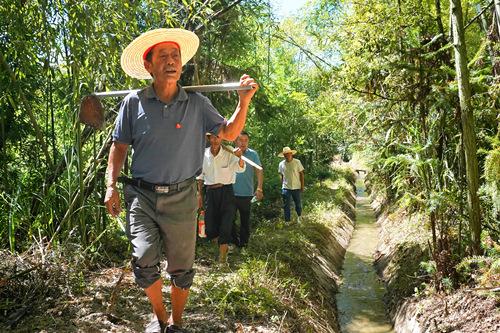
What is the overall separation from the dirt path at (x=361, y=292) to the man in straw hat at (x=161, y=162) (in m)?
4.34

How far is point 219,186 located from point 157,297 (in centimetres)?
329

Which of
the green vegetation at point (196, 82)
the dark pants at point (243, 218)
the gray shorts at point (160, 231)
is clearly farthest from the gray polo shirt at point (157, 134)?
Result: the dark pants at point (243, 218)

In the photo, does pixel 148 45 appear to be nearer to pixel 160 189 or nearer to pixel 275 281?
pixel 160 189

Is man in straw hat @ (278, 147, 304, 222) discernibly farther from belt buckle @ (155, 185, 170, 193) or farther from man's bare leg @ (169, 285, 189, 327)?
belt buckle @ (155, 185, 170, 193)

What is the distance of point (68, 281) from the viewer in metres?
4.38

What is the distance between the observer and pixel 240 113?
3.48 meters

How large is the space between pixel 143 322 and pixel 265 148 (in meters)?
13.8

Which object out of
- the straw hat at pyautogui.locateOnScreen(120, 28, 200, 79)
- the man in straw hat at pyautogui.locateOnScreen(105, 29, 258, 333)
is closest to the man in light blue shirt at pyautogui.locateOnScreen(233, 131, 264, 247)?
the straw hat at pyautogui.locateOnScreen(120, 28, 200, 79)

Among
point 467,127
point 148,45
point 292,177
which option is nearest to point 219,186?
point 467,127

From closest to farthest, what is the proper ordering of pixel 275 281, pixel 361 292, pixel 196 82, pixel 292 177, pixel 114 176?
pixel 114 176 < pixel 275 281 < pixel 196 82 < pixel 361 292 < pixel 292 177

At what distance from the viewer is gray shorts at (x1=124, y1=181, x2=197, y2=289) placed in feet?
10.9

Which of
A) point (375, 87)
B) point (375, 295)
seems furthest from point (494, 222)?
point (375, 295)

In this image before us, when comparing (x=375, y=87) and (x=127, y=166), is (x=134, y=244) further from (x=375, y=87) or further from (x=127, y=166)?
(x=375, y=87)

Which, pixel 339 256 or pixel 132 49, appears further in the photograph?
pixel 339 256
